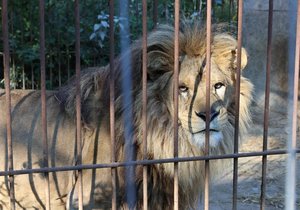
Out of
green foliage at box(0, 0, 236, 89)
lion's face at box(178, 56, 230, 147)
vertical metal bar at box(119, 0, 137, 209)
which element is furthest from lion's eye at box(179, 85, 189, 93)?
green foliage at box(0, 0, 236, 89)

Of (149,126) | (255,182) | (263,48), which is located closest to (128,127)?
(149,126)

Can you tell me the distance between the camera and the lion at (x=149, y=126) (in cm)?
228

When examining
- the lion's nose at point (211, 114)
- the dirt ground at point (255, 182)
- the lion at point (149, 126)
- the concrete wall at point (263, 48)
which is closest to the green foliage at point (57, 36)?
the concrete wall at point (263, 48)

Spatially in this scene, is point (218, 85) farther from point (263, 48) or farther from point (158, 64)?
point (263, 48)

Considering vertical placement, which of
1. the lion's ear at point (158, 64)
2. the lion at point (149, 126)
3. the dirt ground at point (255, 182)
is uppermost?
the lion's ear at point (158, 64)

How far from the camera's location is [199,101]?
2.19 m

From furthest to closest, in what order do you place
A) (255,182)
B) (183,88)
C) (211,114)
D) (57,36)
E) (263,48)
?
(263,48)
(57,36)
(255,182)
(183,88)
(211,114)

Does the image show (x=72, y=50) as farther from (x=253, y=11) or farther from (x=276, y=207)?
(x=276, y=207)

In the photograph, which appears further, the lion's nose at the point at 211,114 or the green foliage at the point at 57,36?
the green foliage at the point at 57,36

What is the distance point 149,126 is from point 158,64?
272 mm

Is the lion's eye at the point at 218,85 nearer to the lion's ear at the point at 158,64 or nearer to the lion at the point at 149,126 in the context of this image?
the lion at the point at 149,126

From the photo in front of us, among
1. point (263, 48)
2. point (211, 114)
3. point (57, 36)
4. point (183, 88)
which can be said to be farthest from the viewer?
point (263, 48)

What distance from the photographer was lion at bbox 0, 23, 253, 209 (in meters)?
2.28

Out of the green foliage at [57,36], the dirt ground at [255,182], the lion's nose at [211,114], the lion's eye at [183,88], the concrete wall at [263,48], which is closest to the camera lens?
the lion's nose at [211,114]
